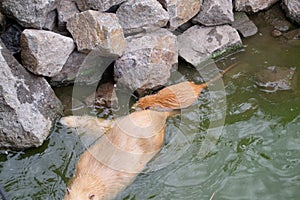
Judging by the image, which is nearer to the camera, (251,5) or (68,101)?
(68,101)

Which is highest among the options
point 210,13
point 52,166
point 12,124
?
point 210,13

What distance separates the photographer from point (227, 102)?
4836mm

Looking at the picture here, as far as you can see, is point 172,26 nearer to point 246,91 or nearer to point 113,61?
point 113,61

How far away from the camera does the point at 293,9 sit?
5.74 meters

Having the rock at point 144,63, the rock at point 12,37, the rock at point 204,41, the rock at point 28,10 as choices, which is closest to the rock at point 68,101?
the rock at point 144,63

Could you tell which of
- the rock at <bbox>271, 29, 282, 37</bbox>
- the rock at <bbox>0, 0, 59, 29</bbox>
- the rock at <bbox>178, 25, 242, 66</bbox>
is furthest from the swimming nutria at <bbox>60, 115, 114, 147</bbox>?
the rock at <bbox>271, 29, 282, 37</bbox>

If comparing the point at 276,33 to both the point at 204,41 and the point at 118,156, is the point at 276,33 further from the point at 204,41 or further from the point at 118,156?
the point at 118,156

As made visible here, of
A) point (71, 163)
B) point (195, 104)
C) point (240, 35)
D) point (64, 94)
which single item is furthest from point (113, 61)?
point (240, 35)

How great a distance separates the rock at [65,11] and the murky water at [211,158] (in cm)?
112

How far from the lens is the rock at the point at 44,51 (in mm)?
4418

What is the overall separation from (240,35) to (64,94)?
2313mm

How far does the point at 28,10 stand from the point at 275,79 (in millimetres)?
2716

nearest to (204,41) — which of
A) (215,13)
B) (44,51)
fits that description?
(215,13)

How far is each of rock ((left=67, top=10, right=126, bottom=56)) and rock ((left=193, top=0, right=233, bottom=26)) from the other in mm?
1173
